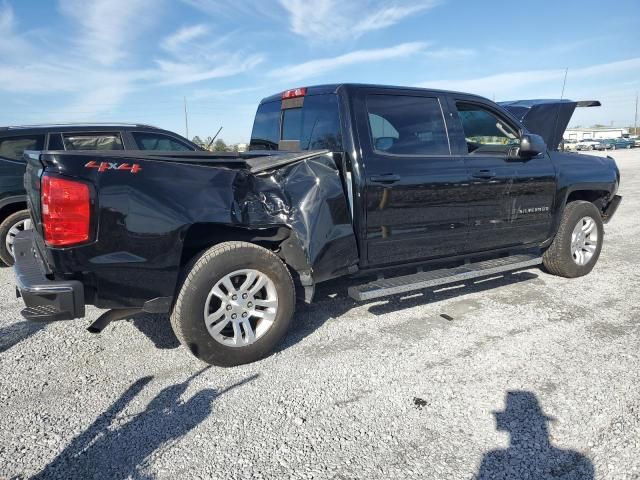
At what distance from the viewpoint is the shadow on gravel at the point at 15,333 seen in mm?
3627

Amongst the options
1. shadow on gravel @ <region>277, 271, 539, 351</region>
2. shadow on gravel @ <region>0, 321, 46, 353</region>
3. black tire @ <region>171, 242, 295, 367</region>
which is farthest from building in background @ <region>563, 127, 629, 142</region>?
shadow on gravel @ <region>0, 321, 46, 353</region>

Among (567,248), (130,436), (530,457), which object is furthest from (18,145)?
(567,248)

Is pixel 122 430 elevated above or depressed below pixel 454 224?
below

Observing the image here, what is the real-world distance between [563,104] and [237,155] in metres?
4.90

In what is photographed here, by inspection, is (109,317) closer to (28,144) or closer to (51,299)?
(51,299)

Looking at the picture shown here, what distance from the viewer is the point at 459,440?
2.47m

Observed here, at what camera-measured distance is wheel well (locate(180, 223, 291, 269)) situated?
314 centimetres

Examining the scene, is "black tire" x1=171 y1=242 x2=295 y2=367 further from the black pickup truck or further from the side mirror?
the side mirror

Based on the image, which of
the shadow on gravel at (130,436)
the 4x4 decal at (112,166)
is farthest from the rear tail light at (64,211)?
the shadow on gravel at (130,436)

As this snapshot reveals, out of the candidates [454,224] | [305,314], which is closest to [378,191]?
[454,224]

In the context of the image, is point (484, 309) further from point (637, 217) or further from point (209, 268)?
point (637, 217)

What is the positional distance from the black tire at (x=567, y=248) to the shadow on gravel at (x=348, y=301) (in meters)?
0.28

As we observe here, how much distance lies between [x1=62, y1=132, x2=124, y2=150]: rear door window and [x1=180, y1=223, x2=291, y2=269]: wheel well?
364 cm

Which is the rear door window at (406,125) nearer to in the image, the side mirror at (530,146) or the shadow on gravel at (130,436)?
the side mirror at (530,146)
